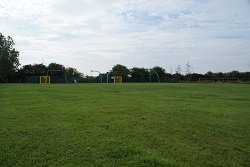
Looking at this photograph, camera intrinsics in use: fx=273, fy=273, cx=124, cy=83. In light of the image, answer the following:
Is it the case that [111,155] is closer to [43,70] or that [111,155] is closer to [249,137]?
[249,137]

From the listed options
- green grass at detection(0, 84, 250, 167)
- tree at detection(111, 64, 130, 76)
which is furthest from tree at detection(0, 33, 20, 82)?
green grass at detection(0, 84, 250, 167)

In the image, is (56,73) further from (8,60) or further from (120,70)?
(120,70)

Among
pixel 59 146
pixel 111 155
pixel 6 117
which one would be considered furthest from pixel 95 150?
pixel 6 117

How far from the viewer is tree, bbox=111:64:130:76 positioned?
7683 cm

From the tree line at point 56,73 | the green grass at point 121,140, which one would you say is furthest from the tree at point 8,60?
the green grass at point 121,140

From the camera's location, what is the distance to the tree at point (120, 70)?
252 ft

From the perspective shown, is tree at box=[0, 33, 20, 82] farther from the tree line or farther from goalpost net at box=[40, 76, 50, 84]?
goalpost net at box=[40, 76, 50, 84]

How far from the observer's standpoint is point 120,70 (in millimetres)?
80188

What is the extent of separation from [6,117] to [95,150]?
3.81 metres

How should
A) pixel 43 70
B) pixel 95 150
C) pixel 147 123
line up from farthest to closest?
pixel 43 70 < pixel 147 123 < pixel 95 150

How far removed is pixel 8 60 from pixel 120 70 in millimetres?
30748

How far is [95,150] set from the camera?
4.54m

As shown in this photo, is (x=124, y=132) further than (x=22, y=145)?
Yes

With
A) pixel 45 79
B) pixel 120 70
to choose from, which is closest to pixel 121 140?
pixel 45 79
